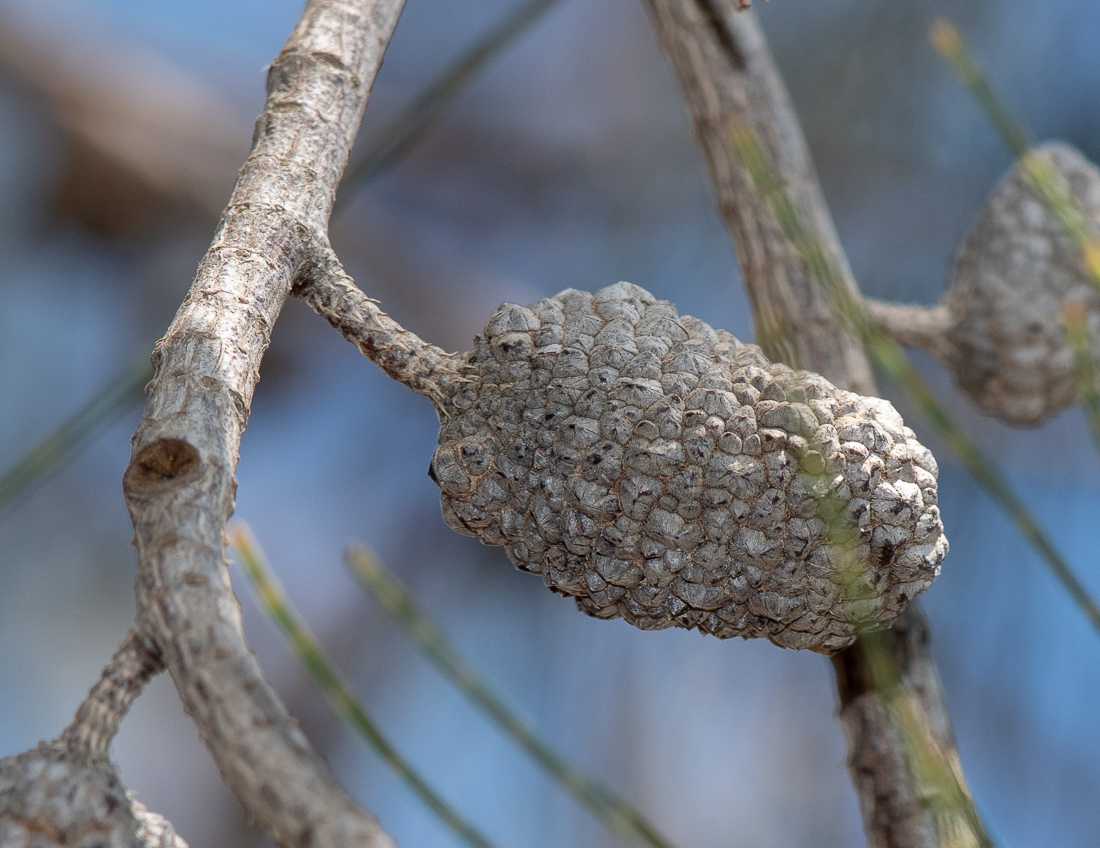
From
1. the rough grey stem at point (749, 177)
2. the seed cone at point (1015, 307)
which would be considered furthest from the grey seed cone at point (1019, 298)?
the rough grey stem at point (749, 177)

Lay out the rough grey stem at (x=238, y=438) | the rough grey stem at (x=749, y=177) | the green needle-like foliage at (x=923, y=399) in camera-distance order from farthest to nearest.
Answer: the rough grey stem at (x=749, y=177) → the green needle-like foliage at (x=923, y=399) → the rough grey stem at (x=238, y=438)

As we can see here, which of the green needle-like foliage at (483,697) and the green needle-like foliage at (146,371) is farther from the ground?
the green needle-like foliage at (146,371)

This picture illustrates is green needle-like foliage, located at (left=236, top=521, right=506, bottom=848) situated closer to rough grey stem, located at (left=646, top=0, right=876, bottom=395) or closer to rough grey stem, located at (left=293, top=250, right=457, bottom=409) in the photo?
rough grey stem, located at (left=293, top=250, right=457, bottom=409)

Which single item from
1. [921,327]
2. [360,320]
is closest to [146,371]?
[360,320]

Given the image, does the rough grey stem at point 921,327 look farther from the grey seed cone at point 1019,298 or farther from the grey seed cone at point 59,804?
the grey seed cone at point 59,804

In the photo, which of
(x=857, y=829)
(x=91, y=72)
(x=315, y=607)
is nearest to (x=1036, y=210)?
(x=857, y=829)

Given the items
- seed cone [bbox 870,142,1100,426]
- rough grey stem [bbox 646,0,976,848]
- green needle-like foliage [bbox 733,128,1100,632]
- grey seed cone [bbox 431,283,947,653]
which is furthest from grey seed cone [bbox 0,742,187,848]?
seed cone [bbox 870,142,1100,426]

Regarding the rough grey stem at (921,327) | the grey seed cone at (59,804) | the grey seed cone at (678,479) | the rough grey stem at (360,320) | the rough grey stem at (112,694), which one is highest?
the rough grey stem at (921,327)

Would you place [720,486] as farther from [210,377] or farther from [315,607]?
[315,607]
